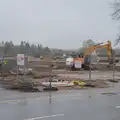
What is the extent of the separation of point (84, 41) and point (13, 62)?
96210 millimetres

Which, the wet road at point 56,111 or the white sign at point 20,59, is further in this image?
the white sign at point 20,59

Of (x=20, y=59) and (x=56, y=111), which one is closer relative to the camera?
(x=56, y=111)

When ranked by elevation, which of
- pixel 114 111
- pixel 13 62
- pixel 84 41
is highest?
pixel 84 41

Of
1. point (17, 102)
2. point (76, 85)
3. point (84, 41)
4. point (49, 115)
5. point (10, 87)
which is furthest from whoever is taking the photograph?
point (84, 41)

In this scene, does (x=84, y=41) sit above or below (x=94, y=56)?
above

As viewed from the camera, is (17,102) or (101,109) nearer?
(101,109)

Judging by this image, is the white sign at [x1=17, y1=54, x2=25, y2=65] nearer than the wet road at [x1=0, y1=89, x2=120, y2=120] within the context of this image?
No

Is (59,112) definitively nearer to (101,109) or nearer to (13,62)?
(101,109)

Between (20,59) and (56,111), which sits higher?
(20,59)

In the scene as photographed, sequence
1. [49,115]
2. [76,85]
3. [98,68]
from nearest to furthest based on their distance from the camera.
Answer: [49,115], [76,85], [98,68]

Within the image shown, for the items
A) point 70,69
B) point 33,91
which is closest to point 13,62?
point 70,69

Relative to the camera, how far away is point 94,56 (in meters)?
50.2

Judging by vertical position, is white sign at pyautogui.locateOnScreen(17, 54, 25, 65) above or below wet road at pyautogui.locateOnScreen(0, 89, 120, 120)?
above

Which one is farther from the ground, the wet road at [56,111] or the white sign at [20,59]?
the white sign at [20,59]
